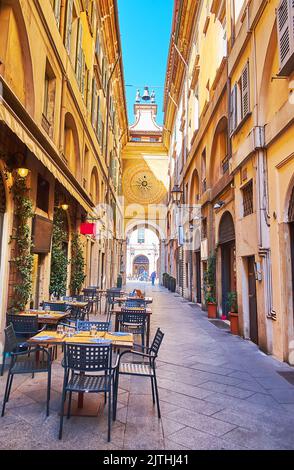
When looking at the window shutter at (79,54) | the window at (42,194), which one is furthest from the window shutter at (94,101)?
the window at (42,194)

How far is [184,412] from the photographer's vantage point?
388 centimetres

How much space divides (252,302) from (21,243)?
5.43m

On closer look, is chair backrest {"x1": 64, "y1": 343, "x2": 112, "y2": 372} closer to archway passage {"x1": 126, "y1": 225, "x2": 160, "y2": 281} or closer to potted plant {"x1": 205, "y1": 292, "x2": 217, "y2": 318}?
potted plant {"x1": 205, "y1": 292, "x2": 217, "y2": 318}

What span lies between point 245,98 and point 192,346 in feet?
20.0

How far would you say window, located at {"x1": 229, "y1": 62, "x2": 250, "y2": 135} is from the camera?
7858 millimetres

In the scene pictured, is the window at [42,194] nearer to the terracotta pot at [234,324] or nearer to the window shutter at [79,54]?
the window shutter at [79,54]

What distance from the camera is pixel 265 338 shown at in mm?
6602

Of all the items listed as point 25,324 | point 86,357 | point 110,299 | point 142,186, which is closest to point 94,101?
point 110,299

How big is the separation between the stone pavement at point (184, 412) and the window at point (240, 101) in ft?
18.6

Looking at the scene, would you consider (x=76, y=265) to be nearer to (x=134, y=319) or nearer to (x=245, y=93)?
(x=134, y=319)

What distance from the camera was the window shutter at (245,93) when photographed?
780 cm

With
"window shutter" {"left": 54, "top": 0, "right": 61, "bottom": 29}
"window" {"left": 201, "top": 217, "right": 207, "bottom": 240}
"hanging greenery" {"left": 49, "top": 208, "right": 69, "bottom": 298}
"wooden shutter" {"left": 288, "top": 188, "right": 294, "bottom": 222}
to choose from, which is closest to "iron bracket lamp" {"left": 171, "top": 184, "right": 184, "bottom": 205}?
"window" {"left": 201, "top": 217, "right": 207, "bottom": 240}
